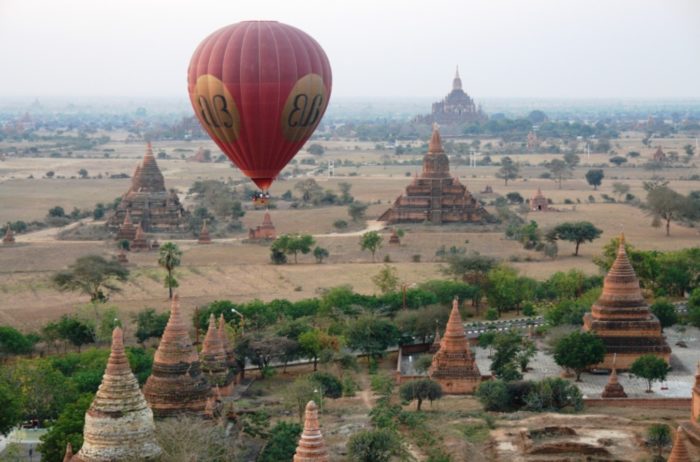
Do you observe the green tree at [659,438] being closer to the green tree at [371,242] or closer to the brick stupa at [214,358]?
the brick stupa at [214,358]

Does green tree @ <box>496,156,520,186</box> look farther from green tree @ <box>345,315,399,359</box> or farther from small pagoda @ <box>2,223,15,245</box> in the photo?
green tree @ <box>345,315,399,359</box>

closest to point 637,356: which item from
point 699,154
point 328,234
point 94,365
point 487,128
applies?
point 94,365

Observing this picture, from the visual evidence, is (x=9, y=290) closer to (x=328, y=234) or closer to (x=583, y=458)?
(x=328, y=234)

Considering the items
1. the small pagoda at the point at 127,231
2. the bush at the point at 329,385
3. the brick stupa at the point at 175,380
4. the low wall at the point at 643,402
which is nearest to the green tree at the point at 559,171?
the small pagoda at the point at 127,231

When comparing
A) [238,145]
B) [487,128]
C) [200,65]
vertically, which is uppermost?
[200,65]

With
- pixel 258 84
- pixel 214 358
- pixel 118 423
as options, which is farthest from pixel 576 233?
pixel 118 423

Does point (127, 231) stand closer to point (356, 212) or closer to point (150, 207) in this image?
point (150, 207)
